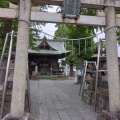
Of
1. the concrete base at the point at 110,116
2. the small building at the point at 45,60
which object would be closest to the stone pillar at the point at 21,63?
the concrete base at the point at 110,116

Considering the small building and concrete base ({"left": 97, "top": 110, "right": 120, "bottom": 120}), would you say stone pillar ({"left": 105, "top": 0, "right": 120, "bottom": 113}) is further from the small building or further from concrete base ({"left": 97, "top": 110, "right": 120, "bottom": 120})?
the small building

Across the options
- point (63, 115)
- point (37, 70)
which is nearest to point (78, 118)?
point (63, 115)

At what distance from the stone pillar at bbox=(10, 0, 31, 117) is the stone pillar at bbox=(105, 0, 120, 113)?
1.99m

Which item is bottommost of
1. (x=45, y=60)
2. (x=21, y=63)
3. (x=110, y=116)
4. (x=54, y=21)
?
(x=110, y=116)

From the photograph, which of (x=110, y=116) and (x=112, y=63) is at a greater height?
(x=112, y=63)

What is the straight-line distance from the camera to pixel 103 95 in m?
5.10

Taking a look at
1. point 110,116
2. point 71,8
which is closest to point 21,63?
point 71,8

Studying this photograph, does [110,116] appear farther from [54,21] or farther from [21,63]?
[54,21]

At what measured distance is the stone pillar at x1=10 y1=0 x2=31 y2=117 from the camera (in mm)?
3627

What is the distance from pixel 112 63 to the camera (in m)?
4.02

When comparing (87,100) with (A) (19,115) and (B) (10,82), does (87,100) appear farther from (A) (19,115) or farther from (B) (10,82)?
(A) (19,115)

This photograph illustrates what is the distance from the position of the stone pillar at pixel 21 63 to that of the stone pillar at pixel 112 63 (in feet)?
6.53

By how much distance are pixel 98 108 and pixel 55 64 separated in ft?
65.1

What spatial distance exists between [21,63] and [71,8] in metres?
1.83
